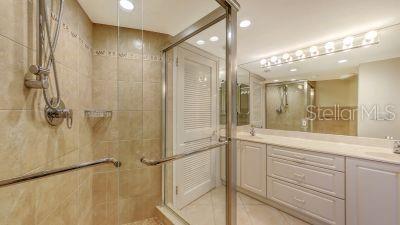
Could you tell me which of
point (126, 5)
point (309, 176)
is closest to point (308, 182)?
point (309, 176)

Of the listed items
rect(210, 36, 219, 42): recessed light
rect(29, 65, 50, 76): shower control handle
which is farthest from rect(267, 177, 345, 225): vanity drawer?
rect(29, 65, 50, 76): shower control handle

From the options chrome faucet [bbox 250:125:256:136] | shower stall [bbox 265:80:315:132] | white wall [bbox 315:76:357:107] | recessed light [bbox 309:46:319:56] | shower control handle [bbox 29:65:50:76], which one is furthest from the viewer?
chrome faucet [bbox 250:125:256:136]

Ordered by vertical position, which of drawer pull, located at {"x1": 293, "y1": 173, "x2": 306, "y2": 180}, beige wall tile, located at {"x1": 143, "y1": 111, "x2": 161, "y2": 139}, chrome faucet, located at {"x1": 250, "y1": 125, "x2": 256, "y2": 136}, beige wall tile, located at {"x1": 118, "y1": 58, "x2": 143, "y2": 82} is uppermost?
beige wall tile, located at {"x1": 118, "y1": 58, "x2": 143, "y2": 82}

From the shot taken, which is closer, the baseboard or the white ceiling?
the white ceiling

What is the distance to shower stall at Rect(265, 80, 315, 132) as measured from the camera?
2.20m

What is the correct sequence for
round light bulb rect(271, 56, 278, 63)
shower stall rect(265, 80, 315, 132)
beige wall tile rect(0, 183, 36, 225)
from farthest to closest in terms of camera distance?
round light bulb rect(271, 56, 278, 63)
shower stall rect(265, 80, 315, 132)
beige wall tile rect(0, 183, 36, 225)

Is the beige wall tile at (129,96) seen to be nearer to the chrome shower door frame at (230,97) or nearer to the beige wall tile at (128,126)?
the beige wall tile at (128,126)

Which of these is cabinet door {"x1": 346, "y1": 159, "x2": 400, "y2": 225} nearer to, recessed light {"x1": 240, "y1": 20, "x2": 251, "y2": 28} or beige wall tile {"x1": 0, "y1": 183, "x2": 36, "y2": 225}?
recessed light {"x1": 240, "y1": 20, "x2": 251, "y2": 28}

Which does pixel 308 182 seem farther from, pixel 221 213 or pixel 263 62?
pixel 263 62

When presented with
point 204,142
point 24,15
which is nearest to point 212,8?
point 24,15

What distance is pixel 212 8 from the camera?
4.61 feet

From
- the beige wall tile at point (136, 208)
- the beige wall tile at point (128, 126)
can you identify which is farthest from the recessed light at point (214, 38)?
the beige wall tile at point (136, 208)

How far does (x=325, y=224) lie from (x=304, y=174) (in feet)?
1.64

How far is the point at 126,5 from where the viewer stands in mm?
→ 1339
